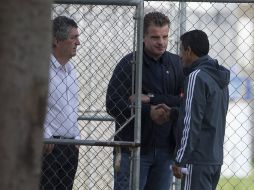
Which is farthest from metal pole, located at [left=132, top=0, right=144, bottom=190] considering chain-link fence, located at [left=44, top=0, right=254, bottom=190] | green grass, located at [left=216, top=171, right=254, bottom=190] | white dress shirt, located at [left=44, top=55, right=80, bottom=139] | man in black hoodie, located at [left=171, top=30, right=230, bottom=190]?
green grass, located at [left=216, top=171, right=254, bottom=190]

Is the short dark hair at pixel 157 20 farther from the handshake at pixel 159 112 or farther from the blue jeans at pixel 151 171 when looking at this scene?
the blue jeans at pixel 151 171

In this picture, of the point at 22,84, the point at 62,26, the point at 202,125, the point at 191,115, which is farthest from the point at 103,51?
the point at 22,84

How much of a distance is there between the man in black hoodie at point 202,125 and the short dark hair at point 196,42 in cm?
2

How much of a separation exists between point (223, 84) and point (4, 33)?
4.02 meters

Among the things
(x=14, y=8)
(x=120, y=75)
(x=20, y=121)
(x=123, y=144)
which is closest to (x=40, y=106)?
(x=20, y=121)

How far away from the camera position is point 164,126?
638 cm

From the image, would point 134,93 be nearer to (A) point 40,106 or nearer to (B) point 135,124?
(B) point 135,124

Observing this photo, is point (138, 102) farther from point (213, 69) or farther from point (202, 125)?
point (213, 69)

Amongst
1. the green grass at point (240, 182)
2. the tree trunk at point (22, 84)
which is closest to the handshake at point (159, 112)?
the green grass at point (240, 182)

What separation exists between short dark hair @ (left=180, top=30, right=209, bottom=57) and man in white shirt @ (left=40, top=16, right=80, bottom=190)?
88 centimetres

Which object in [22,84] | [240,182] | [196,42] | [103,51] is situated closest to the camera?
[22,84]

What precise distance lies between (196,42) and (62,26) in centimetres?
103

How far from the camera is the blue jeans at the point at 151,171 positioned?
6.25 meters

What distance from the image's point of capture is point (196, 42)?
6.13 metres
